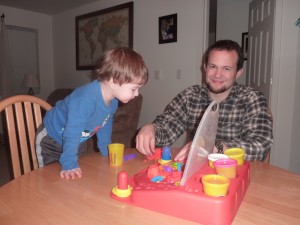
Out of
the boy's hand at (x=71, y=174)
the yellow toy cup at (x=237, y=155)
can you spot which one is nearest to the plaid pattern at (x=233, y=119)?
the yellow toy cup at (x=237, y=155)

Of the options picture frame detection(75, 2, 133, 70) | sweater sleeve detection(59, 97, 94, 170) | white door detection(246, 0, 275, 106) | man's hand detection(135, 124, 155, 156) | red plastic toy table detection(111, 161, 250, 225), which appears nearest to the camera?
red plastic toy table detection(111, 161, 250, 225)

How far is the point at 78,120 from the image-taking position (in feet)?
3.34

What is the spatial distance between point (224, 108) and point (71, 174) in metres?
0.87

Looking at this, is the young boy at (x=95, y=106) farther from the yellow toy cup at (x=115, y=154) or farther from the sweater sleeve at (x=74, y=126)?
the yellow toy cup at (x=115, y=154)

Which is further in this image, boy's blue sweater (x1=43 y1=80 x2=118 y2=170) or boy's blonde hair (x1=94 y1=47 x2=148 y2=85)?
boy's blonde hair (x1=94 y1=47 x2=148 y2=85)

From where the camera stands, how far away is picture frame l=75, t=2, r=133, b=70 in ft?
12.3

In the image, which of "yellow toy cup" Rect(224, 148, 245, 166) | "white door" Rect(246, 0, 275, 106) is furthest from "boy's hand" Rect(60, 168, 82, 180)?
"white door" Rect(246, 0, 275, 106)

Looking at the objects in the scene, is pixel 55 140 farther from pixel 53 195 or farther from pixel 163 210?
pixel 163 210

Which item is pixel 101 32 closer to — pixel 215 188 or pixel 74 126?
pixel 74 126

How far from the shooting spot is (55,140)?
129 cm

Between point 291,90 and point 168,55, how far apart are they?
4.88 ft

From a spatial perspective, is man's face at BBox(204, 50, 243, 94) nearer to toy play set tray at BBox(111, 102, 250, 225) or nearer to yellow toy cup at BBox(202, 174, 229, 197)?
toy play set tray at BBox(111, 102, 250, 225)

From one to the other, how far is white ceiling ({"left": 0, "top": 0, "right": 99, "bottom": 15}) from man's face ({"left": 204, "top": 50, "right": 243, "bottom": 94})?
337 centimetres

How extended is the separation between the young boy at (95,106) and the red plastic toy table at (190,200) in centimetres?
40
